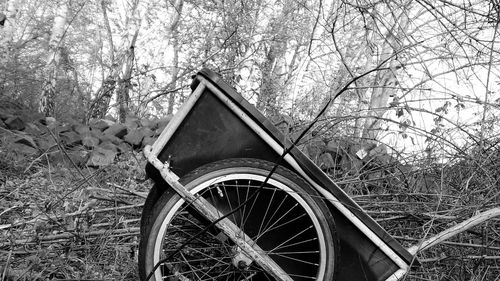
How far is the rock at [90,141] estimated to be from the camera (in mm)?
6090

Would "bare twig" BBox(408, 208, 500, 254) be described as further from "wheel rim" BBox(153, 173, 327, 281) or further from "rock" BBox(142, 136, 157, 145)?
"rock" BBox(142, 136, 157, 145)

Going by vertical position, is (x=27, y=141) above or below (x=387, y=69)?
below

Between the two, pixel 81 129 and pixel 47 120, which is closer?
pixel 81 129

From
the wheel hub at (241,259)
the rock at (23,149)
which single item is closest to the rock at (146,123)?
the rock at (23,149)

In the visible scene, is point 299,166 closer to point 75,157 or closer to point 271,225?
point 271,225

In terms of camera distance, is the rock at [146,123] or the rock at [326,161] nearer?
the rock at [326,161]

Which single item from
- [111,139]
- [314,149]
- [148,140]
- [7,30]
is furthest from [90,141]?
[7,30]

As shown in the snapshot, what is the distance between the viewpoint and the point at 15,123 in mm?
6258

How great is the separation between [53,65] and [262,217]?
27.1ft

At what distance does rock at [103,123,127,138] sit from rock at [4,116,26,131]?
109 cm

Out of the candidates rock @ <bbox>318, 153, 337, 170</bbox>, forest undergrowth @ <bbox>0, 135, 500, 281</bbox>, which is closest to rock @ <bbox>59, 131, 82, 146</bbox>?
forest undergrowth @ <bbox>0, 135, 500, 281</bbox>

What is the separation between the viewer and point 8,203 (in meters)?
3.78

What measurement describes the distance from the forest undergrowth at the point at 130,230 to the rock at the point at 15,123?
2.65m

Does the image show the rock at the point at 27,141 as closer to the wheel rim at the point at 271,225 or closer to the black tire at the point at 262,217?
the black tire at the point at 262,217
